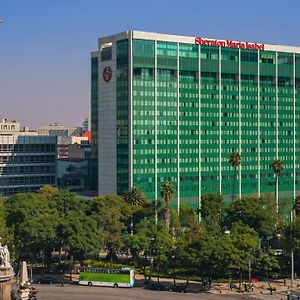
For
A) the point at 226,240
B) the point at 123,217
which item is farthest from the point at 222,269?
the point at 123,217

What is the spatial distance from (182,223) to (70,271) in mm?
38558

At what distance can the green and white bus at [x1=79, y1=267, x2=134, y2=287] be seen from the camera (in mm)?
130875

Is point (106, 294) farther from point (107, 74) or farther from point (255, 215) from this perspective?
point (107, 74)

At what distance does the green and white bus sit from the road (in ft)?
6.92

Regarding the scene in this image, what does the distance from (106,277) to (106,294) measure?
8054 millimetres

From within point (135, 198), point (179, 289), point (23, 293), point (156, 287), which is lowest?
point (179, 289)

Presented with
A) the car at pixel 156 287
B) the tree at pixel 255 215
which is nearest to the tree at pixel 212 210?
the tree at pixel 255 215

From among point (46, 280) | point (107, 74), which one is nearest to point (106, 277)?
point (46, 280)

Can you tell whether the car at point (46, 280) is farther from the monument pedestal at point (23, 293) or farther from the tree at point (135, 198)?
the monument pedestal at point (23, 293)

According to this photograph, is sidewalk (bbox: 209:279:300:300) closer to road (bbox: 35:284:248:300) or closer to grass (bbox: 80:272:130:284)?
road (bbox: 35:284:248:300)

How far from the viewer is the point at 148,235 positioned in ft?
456

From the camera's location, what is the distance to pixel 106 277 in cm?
13225

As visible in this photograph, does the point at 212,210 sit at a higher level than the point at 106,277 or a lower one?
higher

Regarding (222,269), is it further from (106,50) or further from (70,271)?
(106,50)
